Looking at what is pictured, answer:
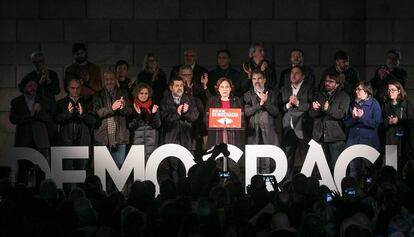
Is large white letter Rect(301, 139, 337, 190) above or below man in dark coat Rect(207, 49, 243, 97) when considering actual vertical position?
below

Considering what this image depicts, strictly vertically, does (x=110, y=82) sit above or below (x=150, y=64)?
below

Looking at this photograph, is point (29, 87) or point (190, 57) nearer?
point (29, 87)

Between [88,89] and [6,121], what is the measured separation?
300cm

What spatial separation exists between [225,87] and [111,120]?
1.85m

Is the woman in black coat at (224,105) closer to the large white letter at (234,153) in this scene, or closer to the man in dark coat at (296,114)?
the large white letter at (234,153)

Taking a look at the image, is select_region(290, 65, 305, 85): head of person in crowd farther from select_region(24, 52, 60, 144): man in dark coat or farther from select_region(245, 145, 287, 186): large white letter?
select_region(24, 52, 60, 144): man in dark coat

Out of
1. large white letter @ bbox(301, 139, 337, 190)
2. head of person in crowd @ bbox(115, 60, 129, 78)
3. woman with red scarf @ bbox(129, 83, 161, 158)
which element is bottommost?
large white letter @ bbox(301, 139, 337, 190)

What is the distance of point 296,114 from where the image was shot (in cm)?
2172

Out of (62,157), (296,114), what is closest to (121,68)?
(62,157)

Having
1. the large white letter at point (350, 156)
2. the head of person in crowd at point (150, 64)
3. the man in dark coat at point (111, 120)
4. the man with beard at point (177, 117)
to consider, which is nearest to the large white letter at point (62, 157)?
the man in dark coat at point (111, 120)

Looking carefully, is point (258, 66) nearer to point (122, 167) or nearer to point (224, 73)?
point (224, 73)

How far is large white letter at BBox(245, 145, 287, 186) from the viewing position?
20938 millimetres

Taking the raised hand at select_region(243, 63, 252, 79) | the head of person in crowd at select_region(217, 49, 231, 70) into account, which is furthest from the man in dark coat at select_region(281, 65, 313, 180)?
the head of person in crowd at select_region(217, 49, 231, 70)

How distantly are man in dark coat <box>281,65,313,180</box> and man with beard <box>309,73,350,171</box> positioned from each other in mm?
172
